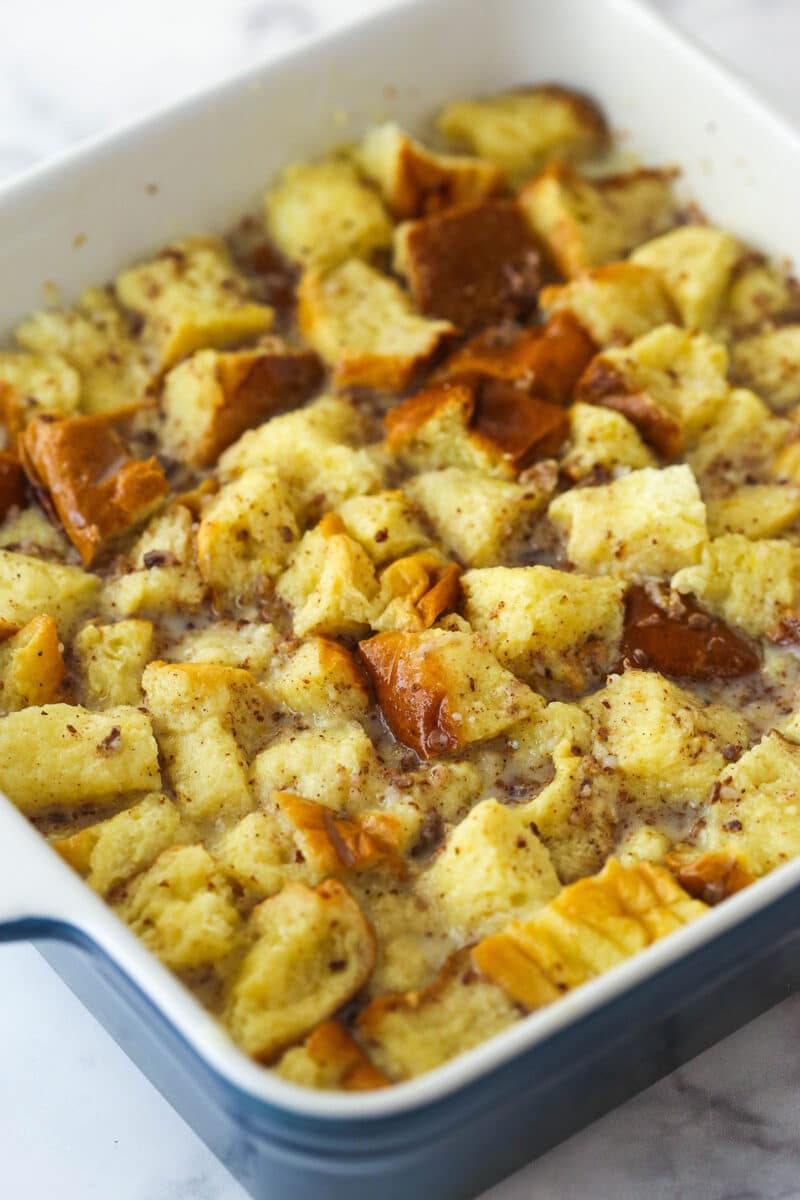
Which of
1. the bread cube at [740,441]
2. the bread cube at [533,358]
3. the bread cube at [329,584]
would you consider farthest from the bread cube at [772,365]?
the bread cube at [329,584]

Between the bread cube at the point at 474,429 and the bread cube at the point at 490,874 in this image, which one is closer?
the bread cube at the point at 490,874

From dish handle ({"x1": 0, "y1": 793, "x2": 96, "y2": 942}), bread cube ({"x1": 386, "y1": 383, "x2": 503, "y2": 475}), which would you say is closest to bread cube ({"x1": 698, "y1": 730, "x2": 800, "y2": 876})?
bread cube ({"x1": 386, "y1": 383, "x2": 503, "y2": 475})

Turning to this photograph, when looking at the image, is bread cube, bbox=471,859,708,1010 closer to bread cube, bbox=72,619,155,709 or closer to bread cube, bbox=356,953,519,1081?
bread cube, bbox=356,953,519,1081

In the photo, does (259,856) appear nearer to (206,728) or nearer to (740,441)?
(206,728)

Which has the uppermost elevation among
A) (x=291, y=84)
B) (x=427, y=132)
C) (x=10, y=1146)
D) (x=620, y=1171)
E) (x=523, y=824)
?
(x=291, y=84)

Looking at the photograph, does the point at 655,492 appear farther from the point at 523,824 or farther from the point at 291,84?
the point at 291,84

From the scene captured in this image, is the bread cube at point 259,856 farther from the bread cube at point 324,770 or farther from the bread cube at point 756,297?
the bread cube at point 756,297

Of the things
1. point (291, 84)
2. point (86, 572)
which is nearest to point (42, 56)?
point (291, 84)
